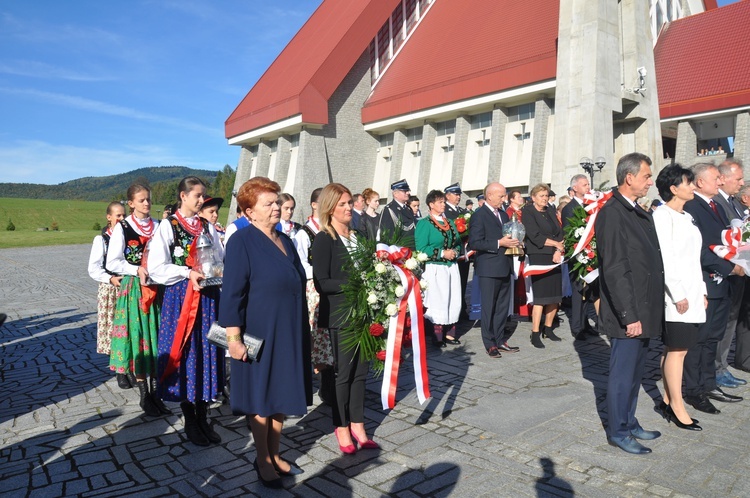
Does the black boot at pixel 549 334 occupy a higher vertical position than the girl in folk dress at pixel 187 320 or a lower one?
lower

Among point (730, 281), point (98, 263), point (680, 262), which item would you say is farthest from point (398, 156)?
point (680, 262)

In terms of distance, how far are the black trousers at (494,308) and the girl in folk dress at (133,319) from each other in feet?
13.1

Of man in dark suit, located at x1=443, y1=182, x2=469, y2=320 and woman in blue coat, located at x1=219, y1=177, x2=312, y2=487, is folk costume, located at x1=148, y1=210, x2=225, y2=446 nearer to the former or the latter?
woman in blue coat, located at x1=219, y1=177, x2=312, y2=487

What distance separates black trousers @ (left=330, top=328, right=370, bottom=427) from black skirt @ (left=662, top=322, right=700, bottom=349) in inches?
100

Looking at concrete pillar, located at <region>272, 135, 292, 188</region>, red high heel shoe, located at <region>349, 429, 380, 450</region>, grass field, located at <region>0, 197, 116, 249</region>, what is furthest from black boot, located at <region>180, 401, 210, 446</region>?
grass field, located at <region>0, 197, 116, 249</region>

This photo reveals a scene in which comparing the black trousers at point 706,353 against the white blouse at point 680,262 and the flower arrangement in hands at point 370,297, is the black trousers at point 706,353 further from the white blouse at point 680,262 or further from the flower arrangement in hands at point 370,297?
the flower arrangement in hands at point 370,297

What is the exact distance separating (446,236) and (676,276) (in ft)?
12.4

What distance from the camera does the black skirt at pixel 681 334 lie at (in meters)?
4.74

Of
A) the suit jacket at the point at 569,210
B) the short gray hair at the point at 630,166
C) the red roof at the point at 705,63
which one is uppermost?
the red roof at the point at 705,63

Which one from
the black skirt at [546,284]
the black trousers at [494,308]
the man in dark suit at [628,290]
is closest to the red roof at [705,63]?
the black skirt at [546,284]

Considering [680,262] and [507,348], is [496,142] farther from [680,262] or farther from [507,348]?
[680,262]

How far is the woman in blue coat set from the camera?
376 centimetres

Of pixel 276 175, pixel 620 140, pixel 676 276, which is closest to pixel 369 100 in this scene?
pixel 276 175

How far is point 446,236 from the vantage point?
26.7ft
